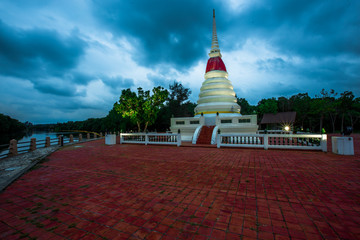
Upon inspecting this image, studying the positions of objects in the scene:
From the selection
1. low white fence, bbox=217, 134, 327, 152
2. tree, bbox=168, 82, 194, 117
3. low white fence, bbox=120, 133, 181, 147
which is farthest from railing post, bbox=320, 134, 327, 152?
tree, bbox=168, 82, 194, 117

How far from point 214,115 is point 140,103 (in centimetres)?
934

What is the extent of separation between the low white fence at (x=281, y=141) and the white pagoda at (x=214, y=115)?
8.24ft

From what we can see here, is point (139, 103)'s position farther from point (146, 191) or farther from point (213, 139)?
point (146, 191)

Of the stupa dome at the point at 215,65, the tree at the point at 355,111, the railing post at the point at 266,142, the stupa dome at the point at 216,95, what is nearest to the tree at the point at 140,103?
the stupa dome at the point at 216,95

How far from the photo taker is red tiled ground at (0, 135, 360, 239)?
2.33 meters

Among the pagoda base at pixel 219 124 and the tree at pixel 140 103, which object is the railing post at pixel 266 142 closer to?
the pagoda base at pixel 219 124

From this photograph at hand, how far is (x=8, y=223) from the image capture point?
2654mm

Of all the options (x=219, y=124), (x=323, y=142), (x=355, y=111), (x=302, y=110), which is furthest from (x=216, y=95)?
(x=355, y=111)

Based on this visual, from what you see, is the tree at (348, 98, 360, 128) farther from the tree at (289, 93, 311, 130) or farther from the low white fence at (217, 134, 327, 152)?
the low white fence at (217, 134, 327, 152)

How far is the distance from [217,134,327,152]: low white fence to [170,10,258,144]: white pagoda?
2.51 metres

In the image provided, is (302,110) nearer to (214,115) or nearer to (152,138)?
Result: (214,115)

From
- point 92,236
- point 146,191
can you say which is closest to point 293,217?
point 146,191

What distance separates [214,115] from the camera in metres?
19.2

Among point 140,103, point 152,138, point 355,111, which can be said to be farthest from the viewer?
point 355,111
